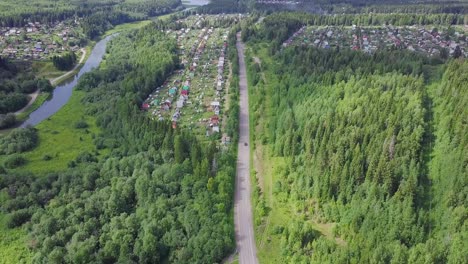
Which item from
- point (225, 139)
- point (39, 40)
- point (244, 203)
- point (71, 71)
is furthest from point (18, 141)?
point (39, 40)

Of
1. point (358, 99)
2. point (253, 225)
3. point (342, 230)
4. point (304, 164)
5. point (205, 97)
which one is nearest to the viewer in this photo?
point (342, 230)

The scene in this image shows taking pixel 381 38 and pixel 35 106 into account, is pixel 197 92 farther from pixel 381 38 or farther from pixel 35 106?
pixel 381 38

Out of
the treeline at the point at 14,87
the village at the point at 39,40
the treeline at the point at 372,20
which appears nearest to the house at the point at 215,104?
the treeline at the point at 14,87

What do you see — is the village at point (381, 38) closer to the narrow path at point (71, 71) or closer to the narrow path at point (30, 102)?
the narrow path at point (71, 71)

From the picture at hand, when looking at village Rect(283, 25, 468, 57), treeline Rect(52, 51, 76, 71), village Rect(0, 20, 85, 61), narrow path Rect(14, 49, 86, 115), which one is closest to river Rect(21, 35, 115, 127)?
narrow path Rect(14, 49, 86, 115)

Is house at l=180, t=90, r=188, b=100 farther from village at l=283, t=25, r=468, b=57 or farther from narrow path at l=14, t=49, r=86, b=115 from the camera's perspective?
village at l=283, t=25, r=468, b=57

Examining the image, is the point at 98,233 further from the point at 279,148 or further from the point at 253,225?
the point at 279,148

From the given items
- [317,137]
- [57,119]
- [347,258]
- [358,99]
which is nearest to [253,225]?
[347,258]
